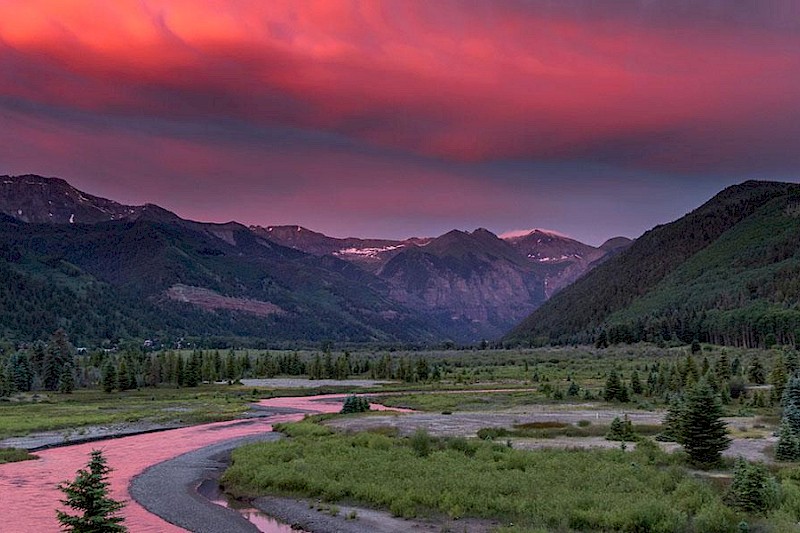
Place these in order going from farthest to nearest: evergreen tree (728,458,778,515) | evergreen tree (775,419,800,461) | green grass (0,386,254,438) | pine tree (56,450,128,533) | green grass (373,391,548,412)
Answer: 1. green grass (373,391,548,412)
2. green grass (0,386,254,438)
3. evergreen tree (775,419,800,461)
4. evergreen tree (728,458,778,515)
5. pine tree (56,450,128,533)

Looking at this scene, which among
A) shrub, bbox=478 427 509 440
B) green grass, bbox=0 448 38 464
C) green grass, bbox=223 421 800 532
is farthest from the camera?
shrub, bbox=478 427 509 440

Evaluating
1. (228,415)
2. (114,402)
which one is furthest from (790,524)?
(114,402)

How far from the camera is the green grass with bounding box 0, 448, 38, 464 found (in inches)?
2142

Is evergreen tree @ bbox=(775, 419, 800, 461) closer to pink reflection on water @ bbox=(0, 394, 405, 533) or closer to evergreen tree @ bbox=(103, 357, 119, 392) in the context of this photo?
pink reflection on water @ bbox=(0, 394, 405, 533)

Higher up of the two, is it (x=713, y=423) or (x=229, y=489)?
(x=713, y=423)

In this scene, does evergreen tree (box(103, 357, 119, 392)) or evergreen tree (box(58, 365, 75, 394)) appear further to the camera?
evergreen tree (box(103, 357, 119, 392))

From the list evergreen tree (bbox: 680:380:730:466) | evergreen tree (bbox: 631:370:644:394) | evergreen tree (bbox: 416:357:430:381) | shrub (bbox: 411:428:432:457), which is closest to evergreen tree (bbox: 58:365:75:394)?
evergreen tree (bbox: 416:357:430:381)

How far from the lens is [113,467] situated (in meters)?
51.1

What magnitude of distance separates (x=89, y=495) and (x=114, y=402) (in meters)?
98.7

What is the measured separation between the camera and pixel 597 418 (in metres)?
69.8

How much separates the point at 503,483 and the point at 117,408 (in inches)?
3237

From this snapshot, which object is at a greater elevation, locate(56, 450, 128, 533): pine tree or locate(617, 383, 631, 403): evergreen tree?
locate(56, 450, 128, 533): pine tree

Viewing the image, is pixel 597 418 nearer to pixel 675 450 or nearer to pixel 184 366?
pixel 675 450

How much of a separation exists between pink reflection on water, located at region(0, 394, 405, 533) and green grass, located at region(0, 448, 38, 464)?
114 cm
